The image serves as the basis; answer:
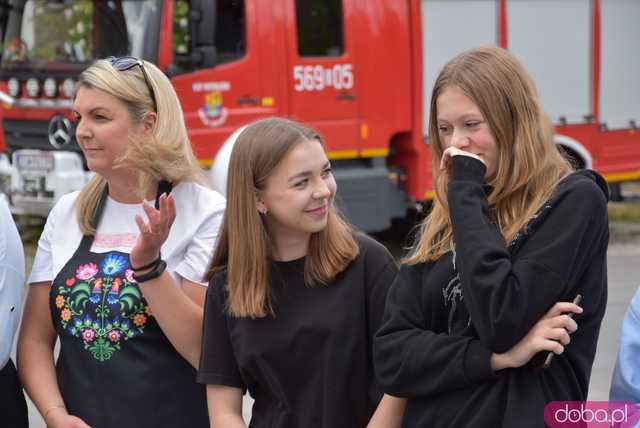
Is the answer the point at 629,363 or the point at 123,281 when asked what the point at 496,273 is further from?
the point at 123,281

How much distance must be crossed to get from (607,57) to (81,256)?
32.3ft

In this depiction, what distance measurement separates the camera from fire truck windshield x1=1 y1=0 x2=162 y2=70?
30.2 ft

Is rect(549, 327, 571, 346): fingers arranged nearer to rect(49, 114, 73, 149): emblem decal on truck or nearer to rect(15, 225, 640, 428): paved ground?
rect(15, 225, 640, 428): paved ground

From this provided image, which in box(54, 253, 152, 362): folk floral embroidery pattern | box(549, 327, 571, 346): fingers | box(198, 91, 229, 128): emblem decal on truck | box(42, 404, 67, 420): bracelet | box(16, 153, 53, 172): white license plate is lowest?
box(16, 153, 53, 172): white license plate

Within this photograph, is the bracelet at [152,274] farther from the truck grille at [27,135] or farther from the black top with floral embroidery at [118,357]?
the truck grille at [27,135]

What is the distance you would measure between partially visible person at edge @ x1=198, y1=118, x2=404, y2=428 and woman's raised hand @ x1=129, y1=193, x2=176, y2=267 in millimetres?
188

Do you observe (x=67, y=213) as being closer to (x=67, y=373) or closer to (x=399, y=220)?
(x=67, y=373)

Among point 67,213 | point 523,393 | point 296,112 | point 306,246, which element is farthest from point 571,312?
point 296,112

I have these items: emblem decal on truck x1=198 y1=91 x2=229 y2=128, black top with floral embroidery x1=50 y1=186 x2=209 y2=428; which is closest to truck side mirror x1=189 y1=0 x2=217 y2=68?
emblem decal on truck x1=198 y1=91 x2=229 y2=128

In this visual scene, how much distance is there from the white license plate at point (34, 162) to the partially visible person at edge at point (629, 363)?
298 inches

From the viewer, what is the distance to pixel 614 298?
341 inches

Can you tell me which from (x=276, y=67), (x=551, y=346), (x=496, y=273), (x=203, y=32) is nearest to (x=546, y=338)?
(x=551, y=346)

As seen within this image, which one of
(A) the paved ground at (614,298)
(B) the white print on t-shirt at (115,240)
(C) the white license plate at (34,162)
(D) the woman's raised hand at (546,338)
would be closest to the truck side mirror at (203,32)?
(C) the white license plate at (34,162)

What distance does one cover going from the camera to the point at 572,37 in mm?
11422
